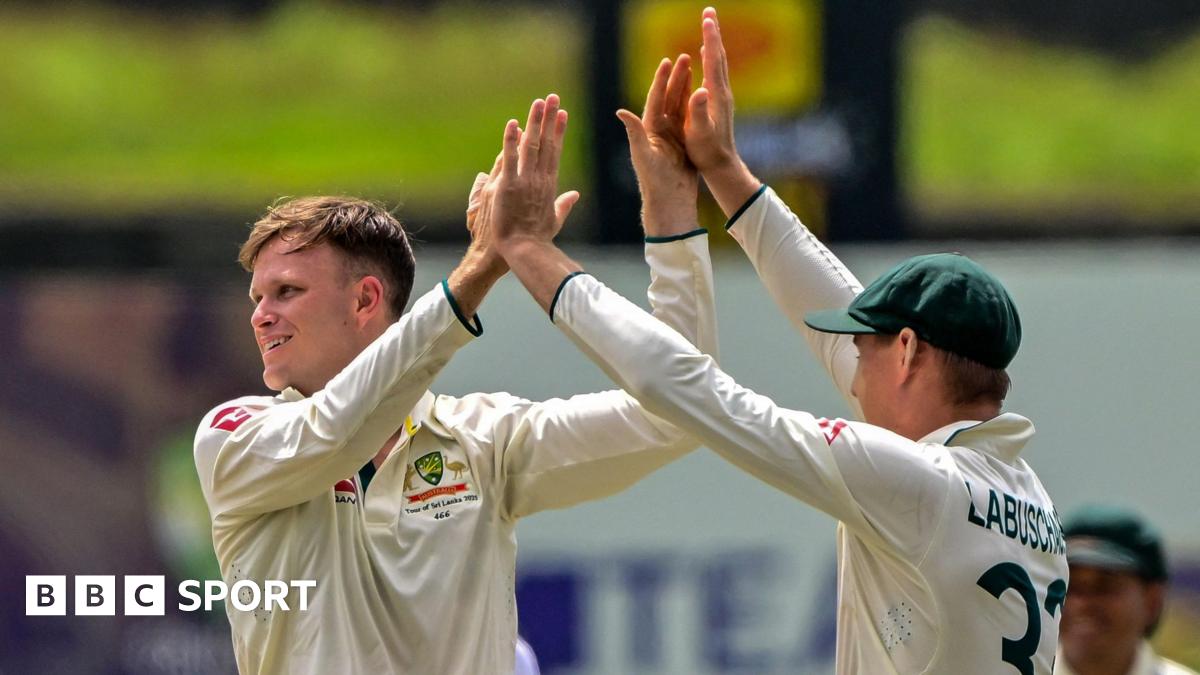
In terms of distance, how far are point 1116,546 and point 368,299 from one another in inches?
83.1

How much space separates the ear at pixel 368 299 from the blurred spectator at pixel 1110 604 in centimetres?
201

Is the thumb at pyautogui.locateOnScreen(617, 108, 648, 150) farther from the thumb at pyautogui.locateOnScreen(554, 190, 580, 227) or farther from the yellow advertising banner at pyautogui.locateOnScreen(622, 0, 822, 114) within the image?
the yellow advertising banner at pyautogui.locateOnScreen(622, 0, 822, 114)

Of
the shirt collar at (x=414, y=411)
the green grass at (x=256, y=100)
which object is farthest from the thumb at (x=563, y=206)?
the green grass at (x=256, y=100)

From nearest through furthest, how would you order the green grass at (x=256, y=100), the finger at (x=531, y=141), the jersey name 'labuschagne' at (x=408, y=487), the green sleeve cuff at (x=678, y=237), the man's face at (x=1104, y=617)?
the jersey name 'labuschagne' at (x=408, y=487)
the finger at (x=531, y=141)
the green sleeve cuff at (x=678, y=237)
the man's face at (x=1104, y=617)
the green grass at (x=256, y=100)

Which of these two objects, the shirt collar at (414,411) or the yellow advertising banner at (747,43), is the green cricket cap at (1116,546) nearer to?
the shirt collar at (414,411)

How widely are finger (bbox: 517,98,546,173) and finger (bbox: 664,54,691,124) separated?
33 centimetres

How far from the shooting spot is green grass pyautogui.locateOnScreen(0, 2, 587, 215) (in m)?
6.78

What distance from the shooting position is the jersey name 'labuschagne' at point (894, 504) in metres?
2.96

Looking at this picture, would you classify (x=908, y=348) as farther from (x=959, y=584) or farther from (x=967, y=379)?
(x=959, y=584)

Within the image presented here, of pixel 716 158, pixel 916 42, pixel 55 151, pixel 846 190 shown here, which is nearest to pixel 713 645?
pixel 846 190

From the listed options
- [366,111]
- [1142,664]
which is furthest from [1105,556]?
[366,111]

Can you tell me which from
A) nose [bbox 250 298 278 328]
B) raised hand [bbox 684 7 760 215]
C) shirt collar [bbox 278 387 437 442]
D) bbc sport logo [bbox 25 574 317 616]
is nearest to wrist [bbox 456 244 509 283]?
shirt collar [bbox 278 387 437 442]

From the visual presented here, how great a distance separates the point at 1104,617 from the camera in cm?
441

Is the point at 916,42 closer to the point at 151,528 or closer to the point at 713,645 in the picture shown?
the point at 713,645
